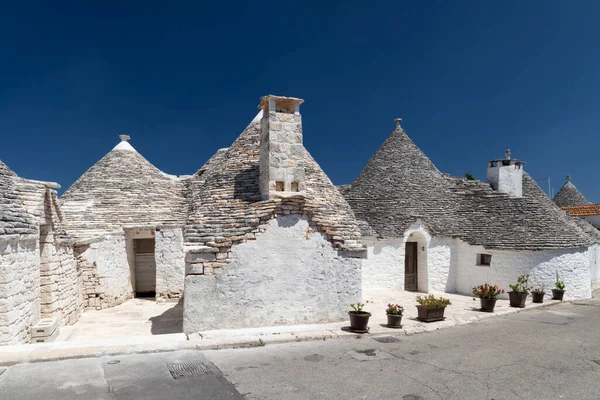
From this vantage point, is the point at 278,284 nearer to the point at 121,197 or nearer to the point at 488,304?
the point at 488,304

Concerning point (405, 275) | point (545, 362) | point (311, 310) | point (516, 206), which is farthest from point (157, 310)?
point (516, 206)

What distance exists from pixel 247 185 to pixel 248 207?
3.29 ft

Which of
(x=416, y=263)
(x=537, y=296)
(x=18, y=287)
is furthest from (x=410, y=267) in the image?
(x=18, y=287)

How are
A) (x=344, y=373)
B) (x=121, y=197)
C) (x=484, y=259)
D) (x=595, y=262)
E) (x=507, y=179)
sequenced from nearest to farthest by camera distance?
(x=344, y=373) < (x=121, y=197) < (x=484, y=259) < (x=507, y=179) < (x=595, y=262)

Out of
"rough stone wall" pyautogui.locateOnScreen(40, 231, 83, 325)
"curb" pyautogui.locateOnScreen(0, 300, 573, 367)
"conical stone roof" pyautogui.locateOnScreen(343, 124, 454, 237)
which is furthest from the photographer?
"conical stone roof" pyautogui.locateOnScreen(343, 124, 454, 237)

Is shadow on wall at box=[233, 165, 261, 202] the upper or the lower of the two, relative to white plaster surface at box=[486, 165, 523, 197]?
lower

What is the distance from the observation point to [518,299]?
13.5 meters

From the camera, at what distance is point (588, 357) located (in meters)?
7.93

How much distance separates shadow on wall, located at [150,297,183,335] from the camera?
10672 millimetres

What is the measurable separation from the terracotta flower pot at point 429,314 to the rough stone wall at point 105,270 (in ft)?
33.8

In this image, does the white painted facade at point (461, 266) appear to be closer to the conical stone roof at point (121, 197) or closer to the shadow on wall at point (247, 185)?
the shadow on wall at point (247, 185)

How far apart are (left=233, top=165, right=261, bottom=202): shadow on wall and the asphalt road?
398 cm

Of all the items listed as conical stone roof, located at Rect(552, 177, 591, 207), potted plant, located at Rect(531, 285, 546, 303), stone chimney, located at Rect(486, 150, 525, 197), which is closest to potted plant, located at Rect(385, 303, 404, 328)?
potted plant, located at Rect(531, 285, 546, 303)

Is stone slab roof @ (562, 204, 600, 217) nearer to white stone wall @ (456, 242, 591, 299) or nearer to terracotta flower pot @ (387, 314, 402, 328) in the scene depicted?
white stone wall @ (456, 242, 591, 299)
